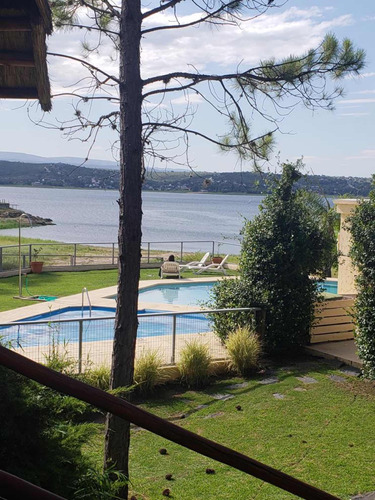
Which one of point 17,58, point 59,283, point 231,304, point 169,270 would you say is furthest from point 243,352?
point 169,270

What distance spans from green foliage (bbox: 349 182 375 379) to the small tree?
1.53 m

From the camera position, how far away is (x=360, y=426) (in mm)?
7656

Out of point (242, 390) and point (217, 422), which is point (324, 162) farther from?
point (217, 422)

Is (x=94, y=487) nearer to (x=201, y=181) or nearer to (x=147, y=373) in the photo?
(x=201, y=181)

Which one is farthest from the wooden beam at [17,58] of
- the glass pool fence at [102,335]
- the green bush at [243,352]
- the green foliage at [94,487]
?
the green bush at [243,352]

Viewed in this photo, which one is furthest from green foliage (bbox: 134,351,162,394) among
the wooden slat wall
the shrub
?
the wooden slat wall

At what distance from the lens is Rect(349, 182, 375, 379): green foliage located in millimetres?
9141

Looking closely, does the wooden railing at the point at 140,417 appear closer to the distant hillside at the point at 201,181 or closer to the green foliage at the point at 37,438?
the green foliage at the point at 37,438

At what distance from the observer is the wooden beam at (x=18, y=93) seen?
4.59 metres

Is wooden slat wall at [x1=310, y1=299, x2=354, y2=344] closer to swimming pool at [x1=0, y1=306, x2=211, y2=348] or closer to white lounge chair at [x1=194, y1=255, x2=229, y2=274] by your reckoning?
swimming pool at [x1=0, y1=306, x2=211, y2=348]

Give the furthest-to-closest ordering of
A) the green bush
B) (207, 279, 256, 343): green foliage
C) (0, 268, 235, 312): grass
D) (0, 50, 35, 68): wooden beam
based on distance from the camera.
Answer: (0, 268, 235, 312): grass
(207, 279, 256, 343): green foliage
the green bush
(0, 50, 35, 68): wooden beam

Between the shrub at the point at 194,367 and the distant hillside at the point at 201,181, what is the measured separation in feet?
7.75

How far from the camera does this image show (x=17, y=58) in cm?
423

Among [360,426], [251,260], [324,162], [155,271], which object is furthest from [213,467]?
[155,271]
